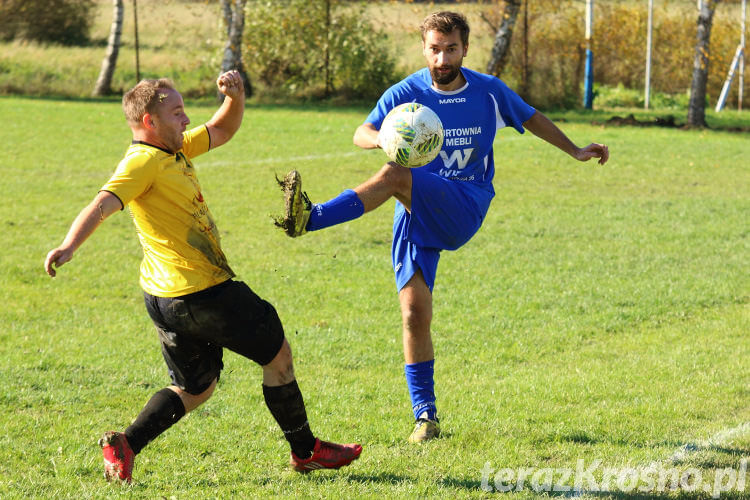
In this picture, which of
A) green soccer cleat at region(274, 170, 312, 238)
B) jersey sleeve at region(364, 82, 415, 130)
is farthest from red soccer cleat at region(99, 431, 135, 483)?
jersey sleeve at region(364, 82, 415, 130)

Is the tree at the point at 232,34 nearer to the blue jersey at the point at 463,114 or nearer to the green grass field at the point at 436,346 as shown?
the green grass field at the point at 436,346

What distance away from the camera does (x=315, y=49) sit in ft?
89.7

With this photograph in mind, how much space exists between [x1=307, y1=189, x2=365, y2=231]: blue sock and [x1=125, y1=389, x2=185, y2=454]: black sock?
1054 millimetres

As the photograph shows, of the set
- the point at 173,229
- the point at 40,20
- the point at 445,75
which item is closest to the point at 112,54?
the point at 40,20

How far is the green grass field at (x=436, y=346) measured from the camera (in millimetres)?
4465

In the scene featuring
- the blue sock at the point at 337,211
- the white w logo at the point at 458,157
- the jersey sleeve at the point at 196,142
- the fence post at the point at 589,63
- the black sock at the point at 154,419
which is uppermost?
the jersey sleeve at the point at 196,142

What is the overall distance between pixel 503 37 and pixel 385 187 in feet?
69.6

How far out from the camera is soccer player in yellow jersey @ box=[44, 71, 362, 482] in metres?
3.93

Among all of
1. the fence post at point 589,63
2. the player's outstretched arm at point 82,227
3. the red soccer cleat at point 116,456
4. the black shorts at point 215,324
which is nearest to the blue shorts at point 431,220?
the black shorts at point 215,324

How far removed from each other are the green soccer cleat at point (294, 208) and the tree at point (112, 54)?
961 inches

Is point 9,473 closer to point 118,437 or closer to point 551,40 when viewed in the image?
point 118,437

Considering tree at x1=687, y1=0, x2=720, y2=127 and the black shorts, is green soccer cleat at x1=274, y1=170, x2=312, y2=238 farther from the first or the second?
tree at x1=687, y1=0, x2=720, y2=127

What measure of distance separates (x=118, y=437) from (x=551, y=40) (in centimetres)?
2346

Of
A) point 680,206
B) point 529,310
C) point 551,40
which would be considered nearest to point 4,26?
point 551,40
